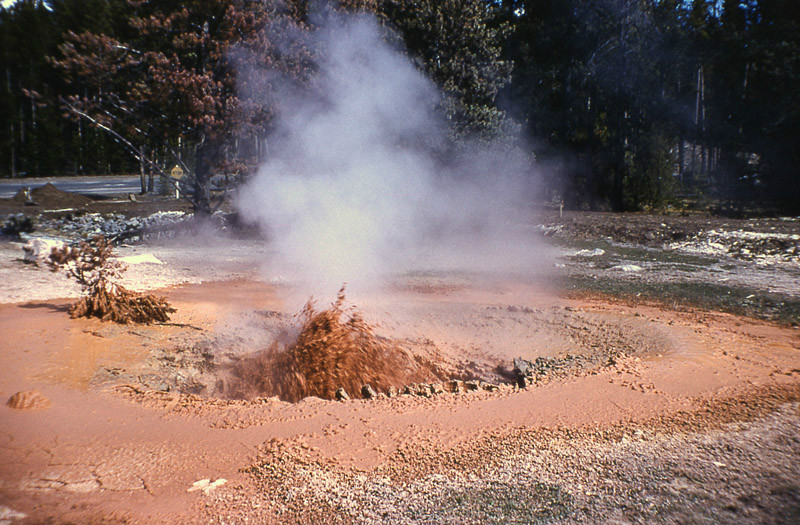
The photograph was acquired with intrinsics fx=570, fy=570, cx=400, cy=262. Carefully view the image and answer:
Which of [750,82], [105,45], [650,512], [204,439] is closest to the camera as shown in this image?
[650,512]

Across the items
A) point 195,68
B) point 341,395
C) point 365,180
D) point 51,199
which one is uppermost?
point 195,68

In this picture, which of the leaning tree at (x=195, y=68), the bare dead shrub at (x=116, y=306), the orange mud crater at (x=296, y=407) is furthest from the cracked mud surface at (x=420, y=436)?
the leaning tree at (x=195, y=68)

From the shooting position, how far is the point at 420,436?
9.52 ft

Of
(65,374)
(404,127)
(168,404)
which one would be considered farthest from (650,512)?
(404,127)

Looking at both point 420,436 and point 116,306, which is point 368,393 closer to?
point 420,436

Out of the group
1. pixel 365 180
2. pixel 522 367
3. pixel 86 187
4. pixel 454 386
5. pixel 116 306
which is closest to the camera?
pixel 454 386

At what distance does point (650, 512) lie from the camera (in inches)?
89.2

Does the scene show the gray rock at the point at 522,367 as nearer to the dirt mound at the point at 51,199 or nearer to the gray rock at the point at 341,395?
the gray rock at the point at 341,395

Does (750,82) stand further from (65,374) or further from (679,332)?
(65,374)

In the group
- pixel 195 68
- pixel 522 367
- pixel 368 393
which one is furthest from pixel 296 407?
pixel 195 68

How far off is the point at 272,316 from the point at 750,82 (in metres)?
20.4

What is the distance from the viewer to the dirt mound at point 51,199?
1574cm

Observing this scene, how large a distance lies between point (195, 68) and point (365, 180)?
4214 mm

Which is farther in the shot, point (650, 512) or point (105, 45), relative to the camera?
point (105, 45)
